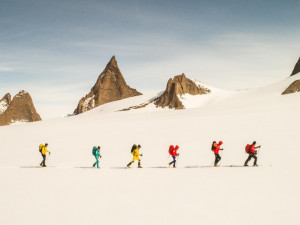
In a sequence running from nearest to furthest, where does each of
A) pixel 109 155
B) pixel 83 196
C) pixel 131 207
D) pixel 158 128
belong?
1. pixel 131 207
2. pixel 83 196
3. pixel 109 155
4. pixel 158 128

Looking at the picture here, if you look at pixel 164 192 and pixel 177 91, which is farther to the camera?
pixel 177 91

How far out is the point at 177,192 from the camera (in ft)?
29.2

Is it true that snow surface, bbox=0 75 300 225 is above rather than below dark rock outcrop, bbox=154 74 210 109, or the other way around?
below

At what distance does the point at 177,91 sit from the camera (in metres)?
118

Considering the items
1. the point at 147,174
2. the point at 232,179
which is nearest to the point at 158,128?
the point at 147,174

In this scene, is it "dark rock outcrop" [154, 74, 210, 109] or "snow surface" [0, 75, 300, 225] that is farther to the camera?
"dark rock outcrop" [154, 74, 210, 109]

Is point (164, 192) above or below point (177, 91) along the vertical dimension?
below

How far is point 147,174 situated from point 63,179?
374 centimetres

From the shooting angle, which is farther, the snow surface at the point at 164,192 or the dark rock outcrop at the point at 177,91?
the dark rock outcrop at the point at 177,91

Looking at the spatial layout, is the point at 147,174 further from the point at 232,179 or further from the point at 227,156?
the point at 227,156

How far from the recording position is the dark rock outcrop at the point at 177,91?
11125cm

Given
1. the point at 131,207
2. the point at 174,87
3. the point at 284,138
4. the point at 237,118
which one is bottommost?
the point at 131,207

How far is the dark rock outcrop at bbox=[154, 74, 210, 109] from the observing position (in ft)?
365

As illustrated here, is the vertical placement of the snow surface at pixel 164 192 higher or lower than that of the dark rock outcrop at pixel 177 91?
lower
